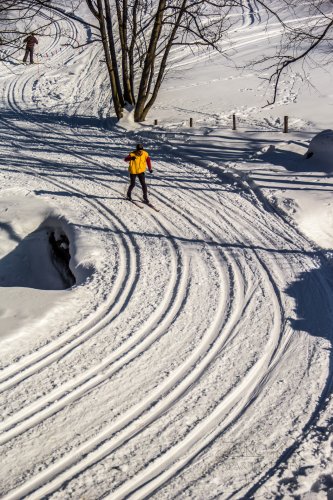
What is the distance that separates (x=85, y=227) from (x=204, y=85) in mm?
16061

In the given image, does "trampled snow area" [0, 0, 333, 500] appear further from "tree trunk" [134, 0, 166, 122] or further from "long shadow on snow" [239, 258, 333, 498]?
"tree trunk" [134, 0, 166, 122]

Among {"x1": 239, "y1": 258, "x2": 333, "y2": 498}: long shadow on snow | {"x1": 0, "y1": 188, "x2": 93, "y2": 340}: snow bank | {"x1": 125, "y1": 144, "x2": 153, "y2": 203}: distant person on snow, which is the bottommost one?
{"x1": 239, "y1": 258, "x2": 333, "y2": 498}: long shadow on snow

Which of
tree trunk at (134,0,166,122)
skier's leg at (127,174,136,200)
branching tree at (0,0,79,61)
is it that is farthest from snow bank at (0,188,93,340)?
tree trunk at (134,0,166,122)

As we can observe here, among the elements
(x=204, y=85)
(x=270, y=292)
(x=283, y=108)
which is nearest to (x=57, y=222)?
(x=270, y=292)

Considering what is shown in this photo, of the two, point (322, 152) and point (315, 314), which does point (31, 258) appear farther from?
point (322, 152)

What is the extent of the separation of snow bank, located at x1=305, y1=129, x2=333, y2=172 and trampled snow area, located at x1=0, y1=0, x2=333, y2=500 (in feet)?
0.27

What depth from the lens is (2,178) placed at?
1678 cm

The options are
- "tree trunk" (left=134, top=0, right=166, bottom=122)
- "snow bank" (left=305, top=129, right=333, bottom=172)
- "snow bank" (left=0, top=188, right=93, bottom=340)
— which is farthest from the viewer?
"tree trunk" (left=134, top=0, right=166, bottom=122)

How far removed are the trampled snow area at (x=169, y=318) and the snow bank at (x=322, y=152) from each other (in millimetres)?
82

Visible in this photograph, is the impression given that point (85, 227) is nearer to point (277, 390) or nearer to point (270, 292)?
point (270, 292)

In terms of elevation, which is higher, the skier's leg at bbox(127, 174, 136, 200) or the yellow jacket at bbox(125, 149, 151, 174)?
the yellow jacket at bbox(125, 149, 151, 174)

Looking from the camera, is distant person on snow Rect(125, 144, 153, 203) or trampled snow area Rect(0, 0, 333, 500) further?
distant person on snow Rect(125, 144, 153, 203)

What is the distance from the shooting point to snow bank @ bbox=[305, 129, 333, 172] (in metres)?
16.4

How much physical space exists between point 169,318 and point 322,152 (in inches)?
340
